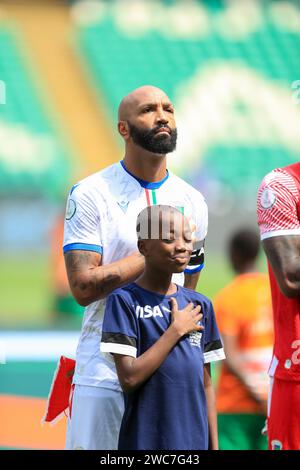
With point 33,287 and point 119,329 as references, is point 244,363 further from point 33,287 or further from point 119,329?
point 33,287

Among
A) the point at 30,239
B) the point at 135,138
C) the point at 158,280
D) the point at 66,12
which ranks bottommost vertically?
the point at 158,280

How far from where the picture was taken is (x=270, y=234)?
256 cm

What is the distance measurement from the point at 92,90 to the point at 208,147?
2272mm

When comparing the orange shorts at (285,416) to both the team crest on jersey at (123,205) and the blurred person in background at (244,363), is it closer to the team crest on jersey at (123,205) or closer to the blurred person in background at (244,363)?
the team crest on jersey at (123,205)

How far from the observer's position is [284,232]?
A: 2.54m

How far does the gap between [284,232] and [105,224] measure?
60 cm

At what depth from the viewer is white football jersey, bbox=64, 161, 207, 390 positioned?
2.71 meters

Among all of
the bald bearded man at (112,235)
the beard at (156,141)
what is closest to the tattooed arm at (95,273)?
the bald bearded man at (112,235)

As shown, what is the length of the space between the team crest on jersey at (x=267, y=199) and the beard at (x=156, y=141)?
0.36 metres

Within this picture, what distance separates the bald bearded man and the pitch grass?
408 inches

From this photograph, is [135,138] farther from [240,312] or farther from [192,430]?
A: [240,312]

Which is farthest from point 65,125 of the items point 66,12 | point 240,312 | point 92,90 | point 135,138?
point 135,138

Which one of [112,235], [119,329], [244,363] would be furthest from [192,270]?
[244,363]

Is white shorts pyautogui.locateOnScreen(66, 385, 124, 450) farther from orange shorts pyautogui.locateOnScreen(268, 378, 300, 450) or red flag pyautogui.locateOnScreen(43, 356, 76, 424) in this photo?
orange shorts pyautogui.locateOnScreen(268, 378, 300, 450)
